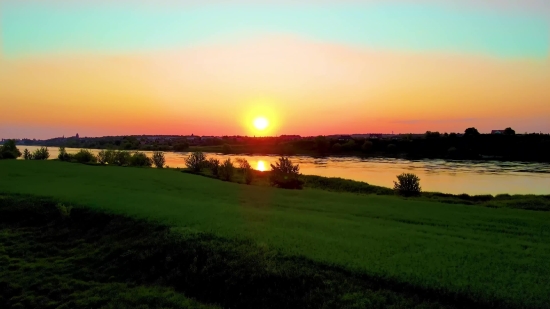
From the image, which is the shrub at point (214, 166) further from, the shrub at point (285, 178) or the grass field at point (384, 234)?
the grass field at point (384, 234)

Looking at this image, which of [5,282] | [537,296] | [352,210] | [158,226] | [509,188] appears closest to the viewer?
[537,296]

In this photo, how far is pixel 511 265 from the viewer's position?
9344mm

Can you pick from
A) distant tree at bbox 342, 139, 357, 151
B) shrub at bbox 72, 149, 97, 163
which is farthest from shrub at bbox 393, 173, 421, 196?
distant tree at bbox 342, 139, 357, 151

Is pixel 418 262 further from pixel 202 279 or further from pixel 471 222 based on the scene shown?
pixel 471 222

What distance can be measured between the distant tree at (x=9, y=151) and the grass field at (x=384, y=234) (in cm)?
3984

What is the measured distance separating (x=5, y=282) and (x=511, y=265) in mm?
12912

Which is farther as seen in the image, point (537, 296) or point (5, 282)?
point (5, 282)

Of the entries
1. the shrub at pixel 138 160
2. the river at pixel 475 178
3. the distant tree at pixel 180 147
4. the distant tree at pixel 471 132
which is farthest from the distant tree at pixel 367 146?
the distant tree at pixel 180 147

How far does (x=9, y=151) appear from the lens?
189 ft

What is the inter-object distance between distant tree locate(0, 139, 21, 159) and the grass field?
131 feet

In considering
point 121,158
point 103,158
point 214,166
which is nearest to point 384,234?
point 214,166

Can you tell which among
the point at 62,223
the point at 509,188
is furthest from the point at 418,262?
the point at 509,188

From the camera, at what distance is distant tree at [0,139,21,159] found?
55.8m

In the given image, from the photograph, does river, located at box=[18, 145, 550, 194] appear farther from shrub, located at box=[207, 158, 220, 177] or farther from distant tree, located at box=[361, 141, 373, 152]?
distant tree, located at box=[361, 141, 373, 152]
